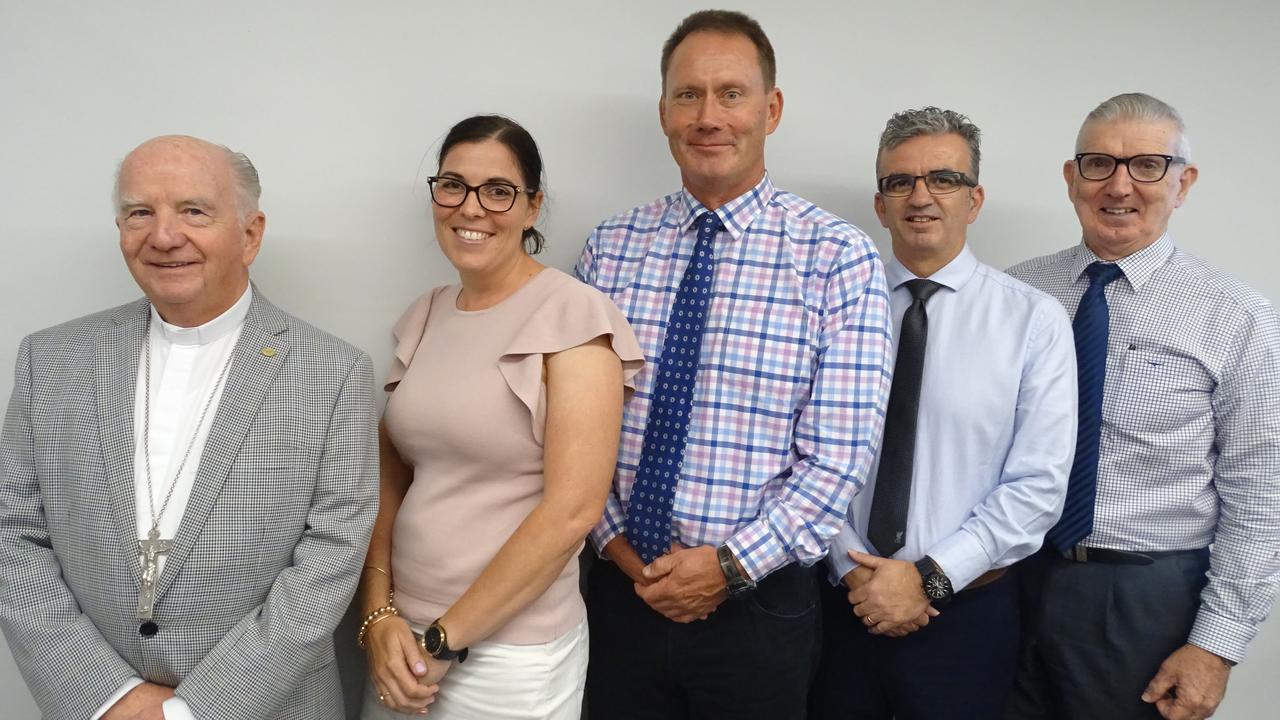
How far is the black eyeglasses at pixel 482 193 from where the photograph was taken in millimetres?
1913

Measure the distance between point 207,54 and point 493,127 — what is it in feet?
2.72

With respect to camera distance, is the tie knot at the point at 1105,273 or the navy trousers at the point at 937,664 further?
the tie knot at the point at 1105,273

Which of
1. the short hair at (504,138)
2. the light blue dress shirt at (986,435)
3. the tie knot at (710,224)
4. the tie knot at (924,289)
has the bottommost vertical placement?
the light blue dress shirt at (986,435)

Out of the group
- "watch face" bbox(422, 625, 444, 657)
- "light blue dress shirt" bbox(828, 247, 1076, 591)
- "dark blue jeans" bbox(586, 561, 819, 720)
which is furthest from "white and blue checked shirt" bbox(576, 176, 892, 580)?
"watch face" bbox(422, 625, 444, 657)

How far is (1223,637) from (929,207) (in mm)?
1263

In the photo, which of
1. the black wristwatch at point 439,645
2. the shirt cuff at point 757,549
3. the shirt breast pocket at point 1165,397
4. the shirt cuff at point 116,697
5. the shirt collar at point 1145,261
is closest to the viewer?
the shirt cuff at point 116,697

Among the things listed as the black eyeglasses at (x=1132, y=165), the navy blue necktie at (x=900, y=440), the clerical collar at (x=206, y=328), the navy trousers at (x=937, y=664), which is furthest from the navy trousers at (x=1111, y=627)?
the clerical collar at (x=206, y=328)

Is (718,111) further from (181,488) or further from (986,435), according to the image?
(181,488)

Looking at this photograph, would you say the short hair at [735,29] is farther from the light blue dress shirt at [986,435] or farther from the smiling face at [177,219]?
the smiling face at [177,219]

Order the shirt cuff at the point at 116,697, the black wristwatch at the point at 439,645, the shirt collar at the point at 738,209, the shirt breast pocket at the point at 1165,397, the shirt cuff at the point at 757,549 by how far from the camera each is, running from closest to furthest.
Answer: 1. the shirt cuff at the point at 116,697
2. the black wristwatch at the point at 439,645
3. the shirt cuff at the point at 757,549
4. the shirt collar at the point at 738,209
5. the shirt breast pocket at the point at 1165,397

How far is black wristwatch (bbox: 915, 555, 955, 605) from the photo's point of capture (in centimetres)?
200

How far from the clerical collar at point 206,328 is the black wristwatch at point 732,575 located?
3.77 feet

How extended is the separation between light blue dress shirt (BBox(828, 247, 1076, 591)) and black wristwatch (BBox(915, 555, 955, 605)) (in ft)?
0.05

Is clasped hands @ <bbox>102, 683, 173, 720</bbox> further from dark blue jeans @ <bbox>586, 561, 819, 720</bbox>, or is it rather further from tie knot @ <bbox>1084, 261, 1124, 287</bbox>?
tie knot @ <bbox>1084, 261, 1124, 287</bbox>
